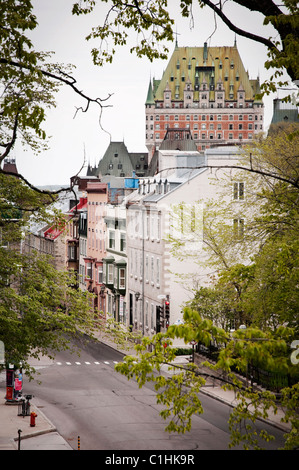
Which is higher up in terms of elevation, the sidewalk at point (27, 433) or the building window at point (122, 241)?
the building window at point (122, 241)

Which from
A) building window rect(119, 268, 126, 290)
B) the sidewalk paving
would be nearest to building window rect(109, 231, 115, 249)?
building window rect(119, 268, 126, 290)

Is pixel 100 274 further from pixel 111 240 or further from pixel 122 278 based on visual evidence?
pixel 122 278

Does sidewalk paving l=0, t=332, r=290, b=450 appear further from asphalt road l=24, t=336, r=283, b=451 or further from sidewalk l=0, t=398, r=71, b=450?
asphalt road l=24, t=336, r=283, b=451

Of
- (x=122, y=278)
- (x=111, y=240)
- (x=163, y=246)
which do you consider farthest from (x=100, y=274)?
(x=163, y=246)

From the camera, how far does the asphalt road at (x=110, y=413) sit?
25844mm

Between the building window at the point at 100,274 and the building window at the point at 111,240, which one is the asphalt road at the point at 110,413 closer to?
the building window at the point at 111,240

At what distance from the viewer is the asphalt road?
2584 cm

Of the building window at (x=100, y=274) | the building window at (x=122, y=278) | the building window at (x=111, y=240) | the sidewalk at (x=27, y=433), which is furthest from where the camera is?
the building window at (x=100, y=274)

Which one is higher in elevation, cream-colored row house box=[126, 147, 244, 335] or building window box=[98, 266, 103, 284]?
cream-colored row house box=[126, 147, 244, 335]

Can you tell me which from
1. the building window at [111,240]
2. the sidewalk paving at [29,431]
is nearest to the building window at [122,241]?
the building window at [111,240]

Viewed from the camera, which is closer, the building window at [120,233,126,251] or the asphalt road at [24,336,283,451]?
the asphalt road at [24,336,283,451]

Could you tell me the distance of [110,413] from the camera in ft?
104
